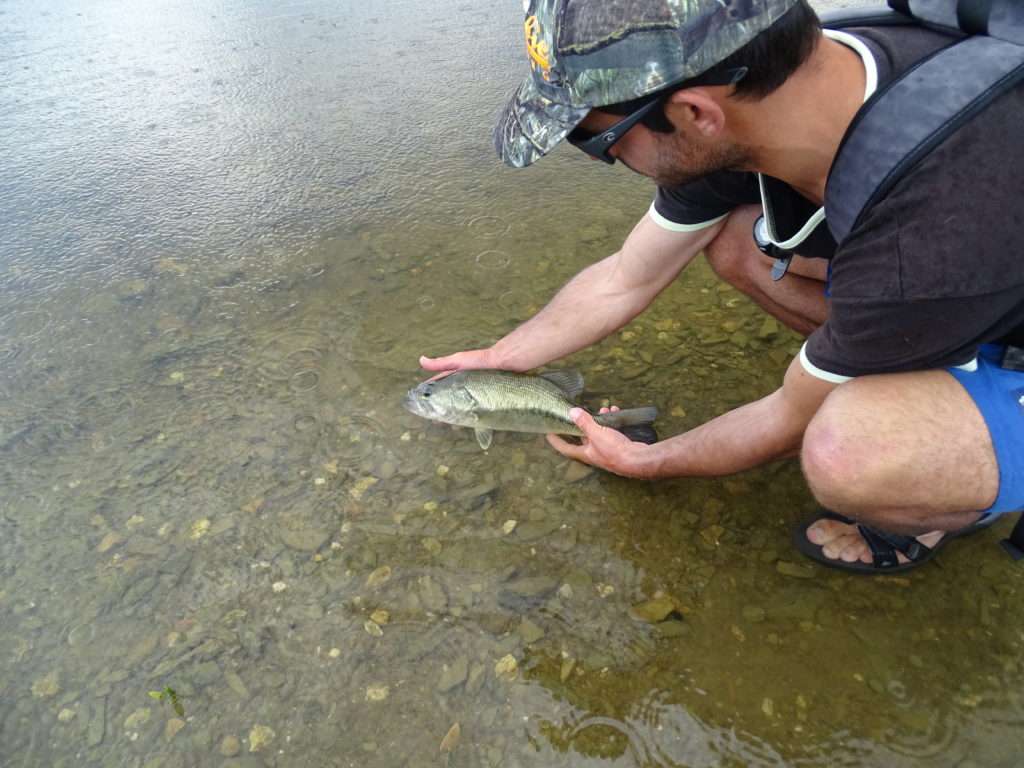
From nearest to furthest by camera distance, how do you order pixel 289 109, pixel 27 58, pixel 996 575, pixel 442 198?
pixel 996 575
pixel 442 198
pixel 289 109
pixel 27 58

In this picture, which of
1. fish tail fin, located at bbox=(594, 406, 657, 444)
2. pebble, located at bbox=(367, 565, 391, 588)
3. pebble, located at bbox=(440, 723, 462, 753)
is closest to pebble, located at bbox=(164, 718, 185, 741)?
pebble, located at bbox=(367, 565, 391, 588)

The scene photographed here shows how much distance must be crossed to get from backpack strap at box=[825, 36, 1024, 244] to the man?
3cm

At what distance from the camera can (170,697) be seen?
2172 mm

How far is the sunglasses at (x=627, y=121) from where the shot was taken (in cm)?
171

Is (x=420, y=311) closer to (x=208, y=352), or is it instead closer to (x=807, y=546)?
(x=208, y=352)

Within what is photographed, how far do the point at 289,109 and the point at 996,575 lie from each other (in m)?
5.15

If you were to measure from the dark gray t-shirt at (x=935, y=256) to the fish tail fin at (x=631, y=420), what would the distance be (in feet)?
2.89

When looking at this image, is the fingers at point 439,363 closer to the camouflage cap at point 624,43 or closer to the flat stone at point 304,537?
the flat stone at point 304,537

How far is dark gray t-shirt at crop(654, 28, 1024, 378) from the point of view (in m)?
1.60

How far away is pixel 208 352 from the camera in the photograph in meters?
3.38

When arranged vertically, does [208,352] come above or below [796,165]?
below

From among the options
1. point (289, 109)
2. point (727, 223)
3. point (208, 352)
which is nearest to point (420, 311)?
point (208, 352)

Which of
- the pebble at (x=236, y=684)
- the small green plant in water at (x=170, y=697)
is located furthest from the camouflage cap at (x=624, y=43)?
the small green plant in water at (x=170, y=697)

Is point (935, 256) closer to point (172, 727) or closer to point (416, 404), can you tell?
point (416, 404)
